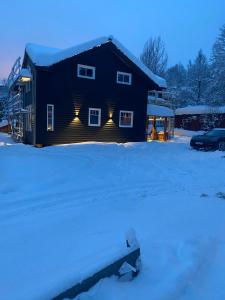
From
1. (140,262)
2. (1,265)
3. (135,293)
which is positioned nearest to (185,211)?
(140,262)

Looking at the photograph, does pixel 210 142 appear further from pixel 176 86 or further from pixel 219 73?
pixel 176 86

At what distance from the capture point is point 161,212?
7.11m

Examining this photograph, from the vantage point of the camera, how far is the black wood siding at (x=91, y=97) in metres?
20.9

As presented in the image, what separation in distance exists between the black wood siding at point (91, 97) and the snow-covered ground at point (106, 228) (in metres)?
9.62

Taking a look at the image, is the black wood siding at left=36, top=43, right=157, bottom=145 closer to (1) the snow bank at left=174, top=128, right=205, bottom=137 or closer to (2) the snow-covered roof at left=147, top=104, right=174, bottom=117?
(2) the snow-covered roof at left=147, top=104, right=174, bottom=117

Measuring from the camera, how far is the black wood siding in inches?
823

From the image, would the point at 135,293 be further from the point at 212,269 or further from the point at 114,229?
the point at 114,229

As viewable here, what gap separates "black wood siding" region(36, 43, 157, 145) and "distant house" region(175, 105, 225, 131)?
15939 mm

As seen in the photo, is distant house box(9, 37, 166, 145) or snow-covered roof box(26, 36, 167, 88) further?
distant house box(9, 37, 166, 145)

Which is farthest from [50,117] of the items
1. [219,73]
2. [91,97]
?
[219,73]

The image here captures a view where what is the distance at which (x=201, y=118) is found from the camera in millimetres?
40500

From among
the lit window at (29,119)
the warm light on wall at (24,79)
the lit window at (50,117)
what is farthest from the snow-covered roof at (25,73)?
the lit window at (50,117)

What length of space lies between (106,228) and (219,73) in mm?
39088

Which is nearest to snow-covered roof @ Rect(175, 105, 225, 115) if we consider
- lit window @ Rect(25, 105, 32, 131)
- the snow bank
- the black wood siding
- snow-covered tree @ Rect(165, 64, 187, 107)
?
snow-covered tree @ Rect(165, 64, 187, 107)
